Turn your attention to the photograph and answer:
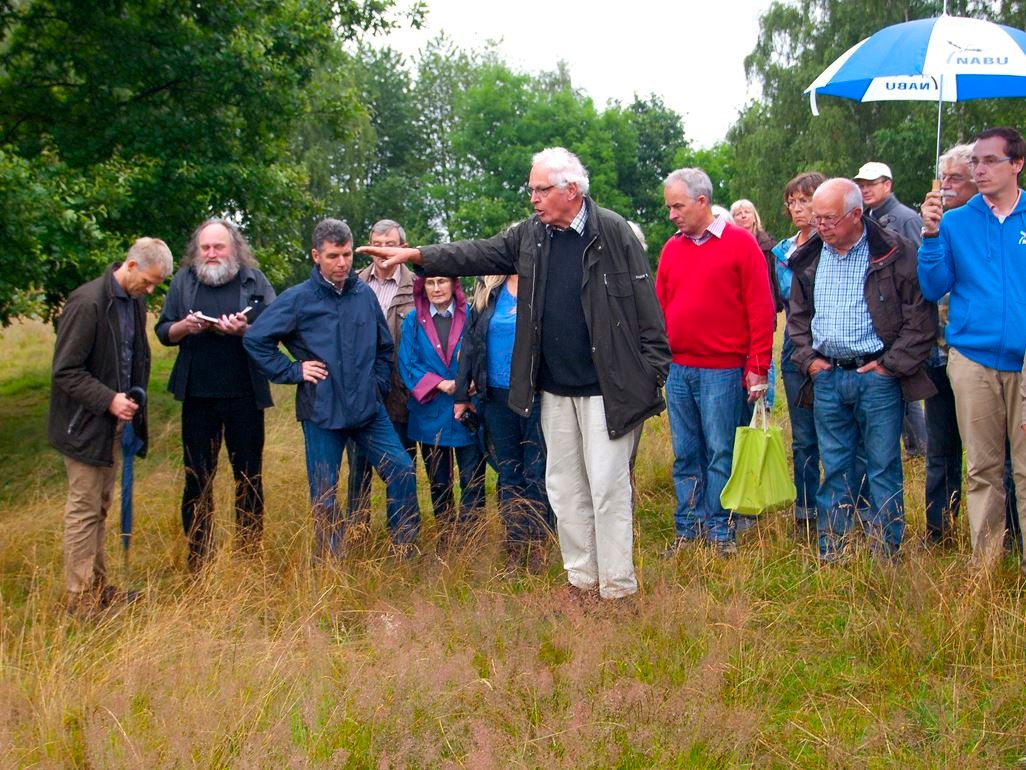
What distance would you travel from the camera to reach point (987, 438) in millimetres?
5250

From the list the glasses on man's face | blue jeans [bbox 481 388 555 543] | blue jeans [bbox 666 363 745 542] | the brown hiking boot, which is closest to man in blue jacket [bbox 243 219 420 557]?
blue jeans [bbox 481 388 555 543]

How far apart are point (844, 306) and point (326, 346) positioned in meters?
2.79

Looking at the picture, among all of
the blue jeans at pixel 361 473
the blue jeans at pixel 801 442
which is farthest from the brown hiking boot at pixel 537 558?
the blue jeans at pixel 801 442

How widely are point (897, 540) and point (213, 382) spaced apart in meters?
3.77

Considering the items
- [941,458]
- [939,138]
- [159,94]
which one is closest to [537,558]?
[941,458]

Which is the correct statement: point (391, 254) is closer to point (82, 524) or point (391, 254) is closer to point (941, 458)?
point (82, 524)

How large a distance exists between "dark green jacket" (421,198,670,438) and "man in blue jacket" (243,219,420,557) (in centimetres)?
87

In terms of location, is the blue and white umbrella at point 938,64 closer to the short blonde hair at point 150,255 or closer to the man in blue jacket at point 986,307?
the man in blue jacket at point 986,307

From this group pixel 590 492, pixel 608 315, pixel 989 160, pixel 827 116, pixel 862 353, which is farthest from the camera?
pixel 827 116

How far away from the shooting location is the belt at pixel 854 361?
573 cm

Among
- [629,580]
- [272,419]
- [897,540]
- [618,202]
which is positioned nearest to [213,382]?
[629,580]

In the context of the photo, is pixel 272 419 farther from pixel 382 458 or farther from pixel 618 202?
pixel 618 202

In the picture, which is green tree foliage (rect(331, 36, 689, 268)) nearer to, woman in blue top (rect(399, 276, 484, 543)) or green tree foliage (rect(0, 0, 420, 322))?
green tree foliage (rect(0, 0, 420, 322))

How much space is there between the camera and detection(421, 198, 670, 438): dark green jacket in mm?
5195
